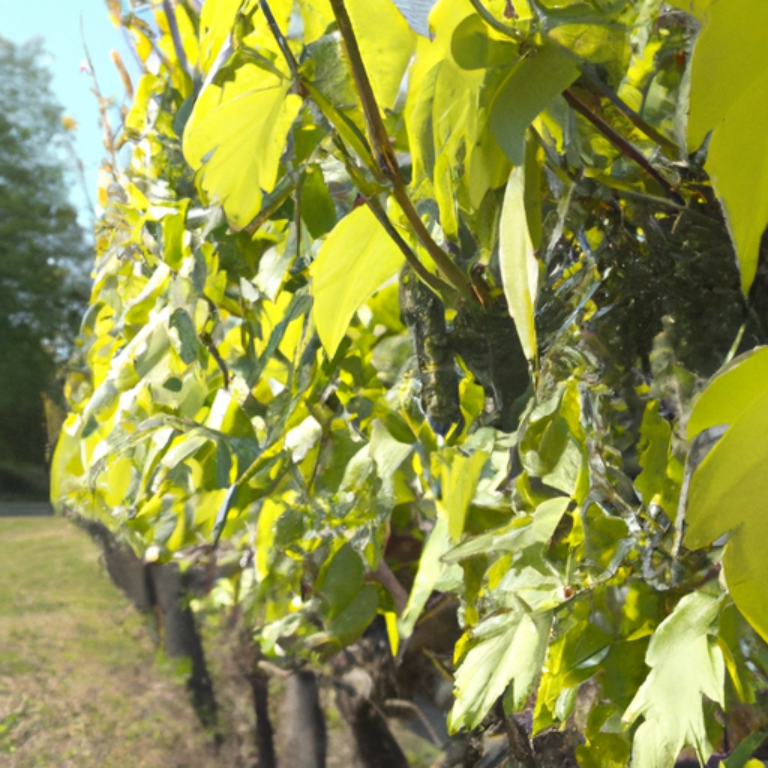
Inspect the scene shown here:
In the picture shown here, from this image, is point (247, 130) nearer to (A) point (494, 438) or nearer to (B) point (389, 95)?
(B) point (389, 95)

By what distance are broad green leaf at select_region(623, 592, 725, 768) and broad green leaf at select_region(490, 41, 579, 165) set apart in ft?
0.59

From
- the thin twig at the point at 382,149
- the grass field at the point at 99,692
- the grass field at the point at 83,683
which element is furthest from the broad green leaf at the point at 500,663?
the grass field at the point at 83,683

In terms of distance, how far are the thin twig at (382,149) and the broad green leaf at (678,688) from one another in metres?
0.15

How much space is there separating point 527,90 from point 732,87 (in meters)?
0.09

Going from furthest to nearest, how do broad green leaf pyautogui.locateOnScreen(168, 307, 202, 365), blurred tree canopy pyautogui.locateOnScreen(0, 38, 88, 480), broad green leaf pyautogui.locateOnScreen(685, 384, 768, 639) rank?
blurred tree canopy pyautogui.locateOnScreen(0, 38, 88, 480)
broad green leaf pyautogui.locateOnScreen(168, 307, 202, 365)
broad green leaf pyautogui.locateOnScreen(685, 384, 768, 639)

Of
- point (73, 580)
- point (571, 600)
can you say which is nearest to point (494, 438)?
point (571, 600)

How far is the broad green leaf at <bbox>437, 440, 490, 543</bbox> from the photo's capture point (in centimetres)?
35

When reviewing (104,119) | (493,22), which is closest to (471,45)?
(493,22)

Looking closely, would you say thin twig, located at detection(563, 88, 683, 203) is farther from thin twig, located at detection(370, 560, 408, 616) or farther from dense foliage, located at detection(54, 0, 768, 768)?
thin twig, located at detection(370, 560, 408, 616)

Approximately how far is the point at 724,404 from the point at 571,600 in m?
0.19

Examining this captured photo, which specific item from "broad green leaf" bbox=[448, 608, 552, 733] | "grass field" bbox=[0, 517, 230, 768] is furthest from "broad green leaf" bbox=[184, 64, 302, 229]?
"grass field" bbox=[0, 517, 230, 768]

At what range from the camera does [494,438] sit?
1.21 feet

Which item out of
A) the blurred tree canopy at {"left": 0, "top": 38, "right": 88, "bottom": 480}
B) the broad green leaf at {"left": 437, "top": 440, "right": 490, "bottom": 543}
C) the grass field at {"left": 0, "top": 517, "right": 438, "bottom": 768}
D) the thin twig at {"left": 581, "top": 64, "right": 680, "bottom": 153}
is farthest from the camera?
the blurred tree canopy at {"left": 0, "top": 38, "right": 88, "bottom": 480}

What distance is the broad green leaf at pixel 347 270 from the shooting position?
0.29 meters
